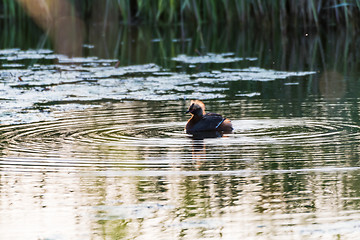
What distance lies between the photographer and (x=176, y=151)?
7.13 metres

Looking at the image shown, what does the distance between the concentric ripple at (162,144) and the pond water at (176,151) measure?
0.02m

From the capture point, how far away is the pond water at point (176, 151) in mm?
4809

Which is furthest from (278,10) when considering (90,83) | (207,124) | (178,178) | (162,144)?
(178,178)

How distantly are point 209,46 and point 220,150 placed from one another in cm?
1057

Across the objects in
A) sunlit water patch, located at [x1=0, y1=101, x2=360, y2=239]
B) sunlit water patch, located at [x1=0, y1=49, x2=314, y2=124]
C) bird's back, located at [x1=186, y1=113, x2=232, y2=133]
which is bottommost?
sunlit water patch, located at [x1=0, y1=101, x2=360, y2=239]

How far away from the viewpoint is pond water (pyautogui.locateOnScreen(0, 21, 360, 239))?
4809 millimetres

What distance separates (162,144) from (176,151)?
0.36 meters

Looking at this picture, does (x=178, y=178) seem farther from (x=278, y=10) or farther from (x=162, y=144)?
(x=278, y=10)

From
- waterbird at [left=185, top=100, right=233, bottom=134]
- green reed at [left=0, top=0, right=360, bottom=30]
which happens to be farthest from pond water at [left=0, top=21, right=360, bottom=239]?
green reed at [left=0, top=0, right=360, bottom=30]

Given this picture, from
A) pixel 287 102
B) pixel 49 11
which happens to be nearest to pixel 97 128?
pixel 287 102

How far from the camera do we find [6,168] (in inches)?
255

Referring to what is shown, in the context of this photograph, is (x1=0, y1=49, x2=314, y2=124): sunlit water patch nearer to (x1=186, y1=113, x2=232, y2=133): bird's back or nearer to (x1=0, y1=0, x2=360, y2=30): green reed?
(x1=186, y1=113, x2=232, y2=133): bird's back

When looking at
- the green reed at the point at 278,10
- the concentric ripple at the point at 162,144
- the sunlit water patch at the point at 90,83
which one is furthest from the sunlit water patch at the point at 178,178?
the green reed at the point at 278,10

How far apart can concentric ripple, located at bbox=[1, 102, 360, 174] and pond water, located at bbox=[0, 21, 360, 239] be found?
0.05ft
